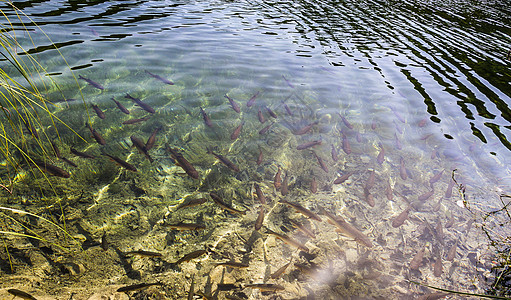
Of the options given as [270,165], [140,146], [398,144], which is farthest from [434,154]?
[140,146]

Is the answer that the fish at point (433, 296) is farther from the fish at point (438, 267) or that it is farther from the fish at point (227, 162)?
the fish at point (227, 162)

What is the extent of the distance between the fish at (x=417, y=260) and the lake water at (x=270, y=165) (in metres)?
0.05

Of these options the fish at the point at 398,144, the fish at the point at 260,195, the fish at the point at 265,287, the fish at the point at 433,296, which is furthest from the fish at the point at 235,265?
the fish at the point at 398,144

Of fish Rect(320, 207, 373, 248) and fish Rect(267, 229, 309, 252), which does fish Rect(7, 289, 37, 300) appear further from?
fish Rect(320, 207, 373, 248)

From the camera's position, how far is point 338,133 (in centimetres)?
751

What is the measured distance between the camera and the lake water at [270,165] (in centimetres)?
414

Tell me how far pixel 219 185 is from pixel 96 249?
2.32 meters

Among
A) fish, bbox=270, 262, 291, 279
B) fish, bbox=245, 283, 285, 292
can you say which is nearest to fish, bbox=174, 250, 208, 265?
fish, bbox=245, 283, 285, 292

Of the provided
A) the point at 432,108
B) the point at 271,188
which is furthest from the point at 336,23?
the point at 271,188

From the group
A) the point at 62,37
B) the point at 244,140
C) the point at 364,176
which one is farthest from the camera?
the point at 62,37

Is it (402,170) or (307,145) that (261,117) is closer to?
(307,145)

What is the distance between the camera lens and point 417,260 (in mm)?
4633

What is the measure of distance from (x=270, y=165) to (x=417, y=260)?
317 cm

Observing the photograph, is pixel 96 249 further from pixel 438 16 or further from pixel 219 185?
pixel 438 16
